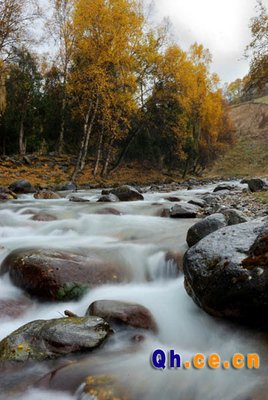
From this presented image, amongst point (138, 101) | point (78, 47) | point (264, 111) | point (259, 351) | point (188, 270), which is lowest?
point (259, 351)

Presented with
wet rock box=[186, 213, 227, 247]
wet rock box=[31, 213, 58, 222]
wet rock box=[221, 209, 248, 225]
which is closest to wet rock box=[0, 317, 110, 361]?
wet rock box=[186, 213, 227, 247]

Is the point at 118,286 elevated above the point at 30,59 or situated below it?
below

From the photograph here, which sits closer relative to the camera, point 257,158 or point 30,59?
point 30,59

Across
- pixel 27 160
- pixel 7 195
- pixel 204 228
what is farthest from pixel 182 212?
pixel 27 160

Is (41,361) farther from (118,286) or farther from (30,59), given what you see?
(30,59)

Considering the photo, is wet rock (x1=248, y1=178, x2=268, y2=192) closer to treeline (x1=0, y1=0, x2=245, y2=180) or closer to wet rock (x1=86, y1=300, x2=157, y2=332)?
treeline (x1=0, y1=0, x2=245, y2=180)

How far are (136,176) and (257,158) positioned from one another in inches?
1051

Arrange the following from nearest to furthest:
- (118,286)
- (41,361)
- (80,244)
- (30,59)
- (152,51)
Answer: (41,361), (118,286), (80,244), (152,51), (30,59)

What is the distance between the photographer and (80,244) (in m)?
5.92

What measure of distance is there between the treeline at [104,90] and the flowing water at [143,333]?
10.3 meters

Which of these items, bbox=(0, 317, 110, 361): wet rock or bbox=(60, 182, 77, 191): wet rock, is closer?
bbox=(0, 317, 110, 361): wet rock

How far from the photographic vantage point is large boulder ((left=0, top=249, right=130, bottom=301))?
4.16 meters

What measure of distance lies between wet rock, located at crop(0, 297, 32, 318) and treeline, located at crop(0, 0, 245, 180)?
1283 cm

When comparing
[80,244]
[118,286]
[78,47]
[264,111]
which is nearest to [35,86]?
[78,47]
